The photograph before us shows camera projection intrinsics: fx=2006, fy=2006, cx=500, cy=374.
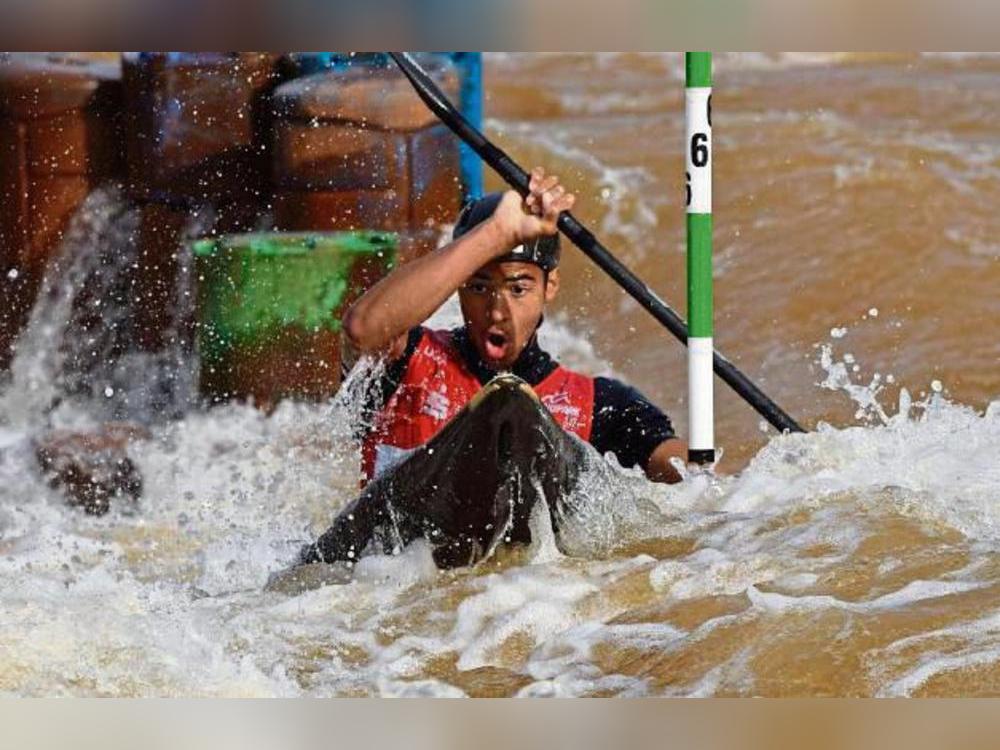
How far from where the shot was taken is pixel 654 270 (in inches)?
269

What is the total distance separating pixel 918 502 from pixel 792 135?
3.37 m

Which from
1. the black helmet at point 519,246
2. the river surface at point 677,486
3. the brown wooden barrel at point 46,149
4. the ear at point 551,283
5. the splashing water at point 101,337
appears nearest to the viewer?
the river surface at point 677,486

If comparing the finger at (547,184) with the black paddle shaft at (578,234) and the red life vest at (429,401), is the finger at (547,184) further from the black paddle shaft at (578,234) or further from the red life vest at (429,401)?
the red life vest at (429,401)

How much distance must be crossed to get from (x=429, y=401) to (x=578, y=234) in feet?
1.55

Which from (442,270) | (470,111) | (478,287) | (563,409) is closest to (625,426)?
(563,409)

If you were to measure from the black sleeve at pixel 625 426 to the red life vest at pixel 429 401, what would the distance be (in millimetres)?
66

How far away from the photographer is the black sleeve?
430 cm

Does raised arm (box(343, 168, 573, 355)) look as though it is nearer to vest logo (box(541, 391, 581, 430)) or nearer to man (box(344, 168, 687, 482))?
man (box(344, 168, 687, 482))

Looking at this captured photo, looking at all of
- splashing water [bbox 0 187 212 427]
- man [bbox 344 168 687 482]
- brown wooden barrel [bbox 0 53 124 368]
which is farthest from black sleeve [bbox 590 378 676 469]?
brown wooden barrel [bbox 0 53 124 368]

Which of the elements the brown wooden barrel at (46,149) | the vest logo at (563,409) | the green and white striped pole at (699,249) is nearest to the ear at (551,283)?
the vest logo at (563,409)

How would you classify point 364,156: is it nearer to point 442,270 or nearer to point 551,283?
point 551,283

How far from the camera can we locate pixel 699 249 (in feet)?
13.3

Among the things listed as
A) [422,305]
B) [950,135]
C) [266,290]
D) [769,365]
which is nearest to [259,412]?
[266,290]

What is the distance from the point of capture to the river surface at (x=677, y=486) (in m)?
3.80
